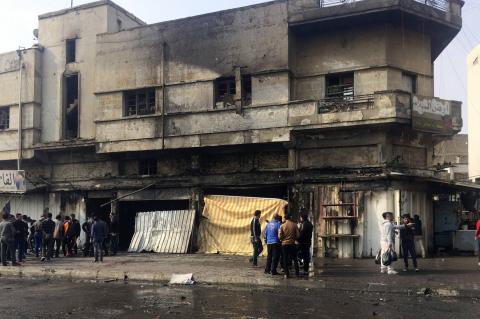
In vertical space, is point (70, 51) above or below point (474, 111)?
above

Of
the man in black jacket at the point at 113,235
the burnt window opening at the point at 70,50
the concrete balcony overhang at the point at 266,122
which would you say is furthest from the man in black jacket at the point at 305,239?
the burnt window opening at the point at 70,50

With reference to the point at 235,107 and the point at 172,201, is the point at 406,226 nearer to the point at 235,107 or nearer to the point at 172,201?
the point at 235,107

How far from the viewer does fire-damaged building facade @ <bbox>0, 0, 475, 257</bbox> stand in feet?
59.4

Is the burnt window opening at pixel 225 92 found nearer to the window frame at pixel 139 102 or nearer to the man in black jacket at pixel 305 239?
the window frame at pixel 139 102

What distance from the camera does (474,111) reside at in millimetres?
36906

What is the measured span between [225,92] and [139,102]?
415 cm

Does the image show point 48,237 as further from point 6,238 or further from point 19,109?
point 19,109

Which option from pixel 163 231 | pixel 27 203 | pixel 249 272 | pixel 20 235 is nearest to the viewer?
pixel 249 272

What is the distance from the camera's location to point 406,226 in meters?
13.9

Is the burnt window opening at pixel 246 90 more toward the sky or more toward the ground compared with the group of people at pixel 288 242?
more toward the sky

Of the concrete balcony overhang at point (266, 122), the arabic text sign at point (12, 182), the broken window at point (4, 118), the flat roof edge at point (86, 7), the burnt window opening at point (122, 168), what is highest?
the flat roof edge at point (86, 7)

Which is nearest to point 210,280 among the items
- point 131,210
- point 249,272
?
point 249,272

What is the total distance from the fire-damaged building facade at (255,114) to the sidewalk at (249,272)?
2887mm

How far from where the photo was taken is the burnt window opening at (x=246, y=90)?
20141 millimetres
